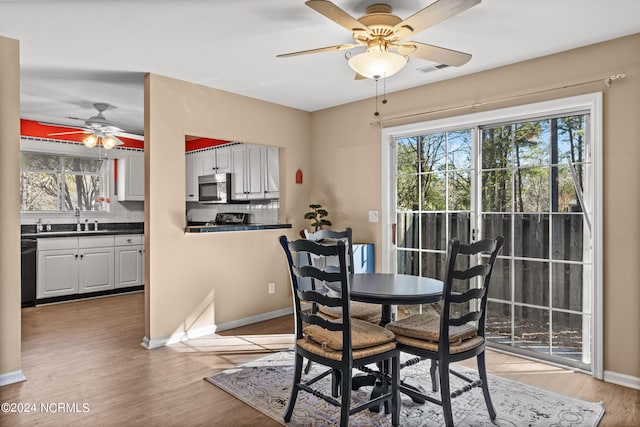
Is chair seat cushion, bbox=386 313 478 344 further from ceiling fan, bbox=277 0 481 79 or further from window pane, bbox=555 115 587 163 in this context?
window pane, bbox=555 115 587 163

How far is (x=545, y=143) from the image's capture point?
11.1ft

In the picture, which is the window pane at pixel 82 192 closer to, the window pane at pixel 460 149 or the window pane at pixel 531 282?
the window pane at pixel 460 149

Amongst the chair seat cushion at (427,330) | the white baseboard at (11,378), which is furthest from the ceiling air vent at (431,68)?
the white baseboard at (11,378)

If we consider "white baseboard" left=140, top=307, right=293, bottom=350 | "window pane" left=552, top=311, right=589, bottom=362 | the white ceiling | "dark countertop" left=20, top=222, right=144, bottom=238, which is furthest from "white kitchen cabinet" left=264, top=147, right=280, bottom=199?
"window pane" left=552, top=311, right=589, bottom=362

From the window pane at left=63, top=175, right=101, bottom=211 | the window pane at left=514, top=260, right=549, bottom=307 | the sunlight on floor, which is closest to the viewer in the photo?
the window pane at left=514, top=260, right=549, bottom=307

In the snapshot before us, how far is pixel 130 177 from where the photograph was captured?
6527mm

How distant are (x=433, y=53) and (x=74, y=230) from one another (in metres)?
5.85

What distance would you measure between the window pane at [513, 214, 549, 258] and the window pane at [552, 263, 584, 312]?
0.16 metres

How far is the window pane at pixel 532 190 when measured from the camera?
3.39 m

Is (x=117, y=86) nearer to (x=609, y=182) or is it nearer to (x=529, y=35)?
(x=529, y=35)

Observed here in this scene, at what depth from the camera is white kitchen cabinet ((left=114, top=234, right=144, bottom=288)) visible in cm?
600

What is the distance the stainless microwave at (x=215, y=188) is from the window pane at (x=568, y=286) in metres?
4.25

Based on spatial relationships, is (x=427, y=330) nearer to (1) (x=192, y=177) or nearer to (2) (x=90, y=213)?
(1) (x=192, y=177)

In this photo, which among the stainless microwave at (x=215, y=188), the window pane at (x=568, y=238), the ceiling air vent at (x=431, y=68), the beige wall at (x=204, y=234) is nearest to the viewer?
the window pane at (x=568, y=238)
